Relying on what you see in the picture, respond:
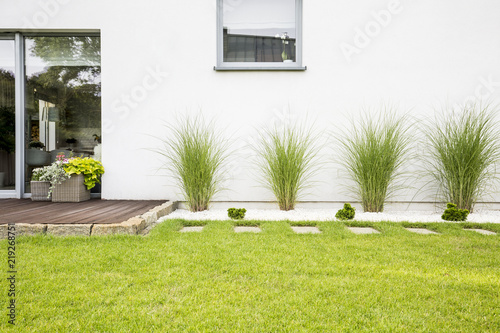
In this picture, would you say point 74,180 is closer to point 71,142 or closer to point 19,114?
point 71,142

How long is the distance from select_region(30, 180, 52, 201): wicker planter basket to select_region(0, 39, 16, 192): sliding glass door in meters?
0.70

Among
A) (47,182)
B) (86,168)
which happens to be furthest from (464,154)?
(47,182)

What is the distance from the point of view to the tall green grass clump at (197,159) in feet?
11.2

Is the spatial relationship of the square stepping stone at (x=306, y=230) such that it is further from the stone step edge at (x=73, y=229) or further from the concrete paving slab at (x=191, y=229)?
the stone step edge at (x=73, y=229)

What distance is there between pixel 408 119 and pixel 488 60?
124cm

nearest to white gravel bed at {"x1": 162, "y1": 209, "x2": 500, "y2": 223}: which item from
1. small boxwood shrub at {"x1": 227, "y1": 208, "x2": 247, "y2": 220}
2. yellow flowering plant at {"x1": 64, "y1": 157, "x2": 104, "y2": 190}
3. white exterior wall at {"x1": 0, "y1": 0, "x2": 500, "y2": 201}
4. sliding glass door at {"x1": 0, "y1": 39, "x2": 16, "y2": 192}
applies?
small boxwood shrub at {"x1": 227, "y1": 208, "x2": 247, "y2": 220}

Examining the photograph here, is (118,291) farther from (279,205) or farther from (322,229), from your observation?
(279,205)

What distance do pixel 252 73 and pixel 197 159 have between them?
4.54 ft

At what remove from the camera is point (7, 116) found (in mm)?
4293

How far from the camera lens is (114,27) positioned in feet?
12.9

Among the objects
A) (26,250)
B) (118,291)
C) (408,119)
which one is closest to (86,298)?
(118,291)

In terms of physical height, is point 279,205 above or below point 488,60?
below

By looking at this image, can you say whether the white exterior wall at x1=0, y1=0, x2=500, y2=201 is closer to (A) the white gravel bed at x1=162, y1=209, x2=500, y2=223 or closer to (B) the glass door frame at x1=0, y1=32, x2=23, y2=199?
(B) the glass door frame at x1=0, y1=32, x2=23, y2=199

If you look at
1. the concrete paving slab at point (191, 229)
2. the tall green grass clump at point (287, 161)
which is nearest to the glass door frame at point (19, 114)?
the concrete paving slab at point (191, 229)
